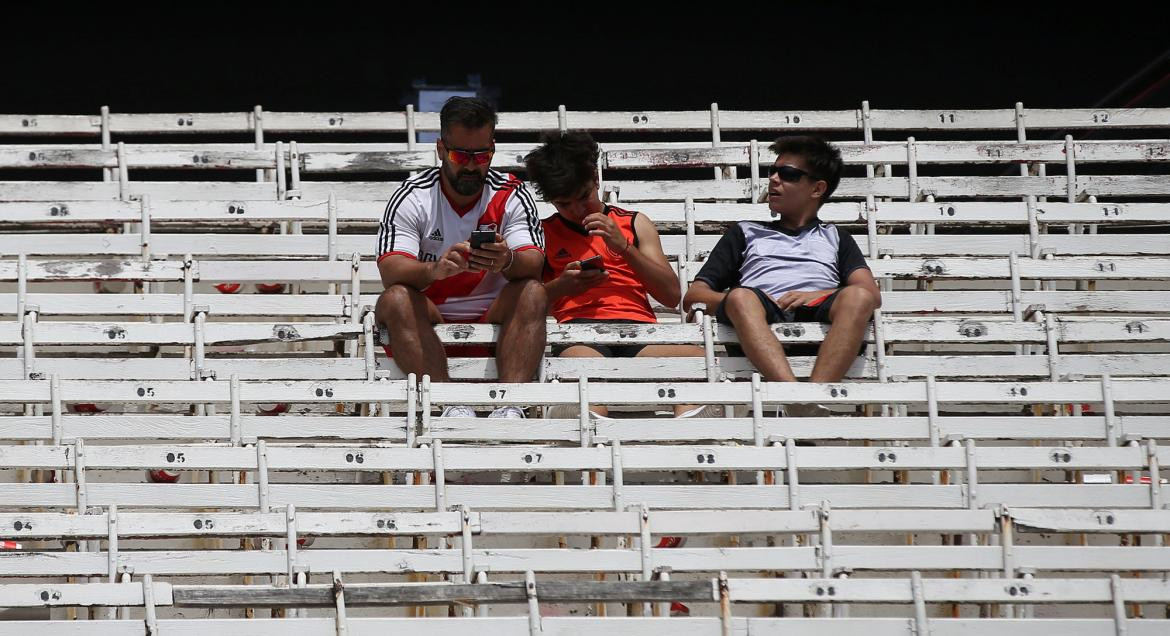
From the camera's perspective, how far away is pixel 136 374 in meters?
5.27

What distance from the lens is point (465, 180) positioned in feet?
18.1

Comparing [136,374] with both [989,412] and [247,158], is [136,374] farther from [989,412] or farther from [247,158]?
[989,412]

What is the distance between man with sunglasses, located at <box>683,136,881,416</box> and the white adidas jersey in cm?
67

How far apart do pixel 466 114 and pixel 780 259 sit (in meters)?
1.30

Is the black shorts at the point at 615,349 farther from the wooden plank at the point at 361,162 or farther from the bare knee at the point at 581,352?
the wooden plank at the point at 361,162

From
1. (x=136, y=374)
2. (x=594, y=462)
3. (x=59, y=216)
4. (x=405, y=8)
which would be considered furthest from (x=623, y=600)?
(x=405, y=8)

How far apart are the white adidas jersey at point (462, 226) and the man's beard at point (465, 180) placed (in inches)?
3.6

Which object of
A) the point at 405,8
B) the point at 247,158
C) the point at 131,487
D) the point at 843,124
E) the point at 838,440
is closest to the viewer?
the point at 131,487

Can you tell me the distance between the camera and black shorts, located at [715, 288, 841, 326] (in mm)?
5504

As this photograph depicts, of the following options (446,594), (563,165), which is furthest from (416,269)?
(446,594)

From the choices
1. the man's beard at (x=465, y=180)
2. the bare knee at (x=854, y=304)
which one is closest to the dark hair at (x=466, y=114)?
the man's beard at (x=465, y=180)

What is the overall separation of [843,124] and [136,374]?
3.65m

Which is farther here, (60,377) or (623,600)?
(60,377)

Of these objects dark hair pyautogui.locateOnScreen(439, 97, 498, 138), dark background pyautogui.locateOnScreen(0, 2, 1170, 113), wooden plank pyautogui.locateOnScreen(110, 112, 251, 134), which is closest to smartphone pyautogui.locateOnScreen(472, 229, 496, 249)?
dark hair pyautogui.locateOnScreen(439, 97, 498, 138)
